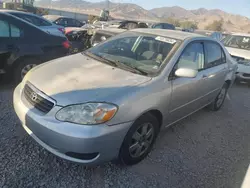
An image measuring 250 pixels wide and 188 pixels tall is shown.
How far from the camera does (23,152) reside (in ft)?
9.24

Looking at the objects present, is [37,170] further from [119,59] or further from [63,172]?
[119,59]

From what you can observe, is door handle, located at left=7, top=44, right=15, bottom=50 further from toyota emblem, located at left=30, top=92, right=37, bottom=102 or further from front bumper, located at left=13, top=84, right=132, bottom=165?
front bumper, located at left=13, top=84, right=132, bottom=165

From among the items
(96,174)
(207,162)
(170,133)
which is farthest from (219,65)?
(96,174)

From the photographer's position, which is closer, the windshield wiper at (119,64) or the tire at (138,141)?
the tire at (138,141)

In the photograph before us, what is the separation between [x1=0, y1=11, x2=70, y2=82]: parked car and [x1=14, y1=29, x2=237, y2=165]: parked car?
1.54m

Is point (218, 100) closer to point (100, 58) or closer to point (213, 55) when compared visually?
point (213, 55)

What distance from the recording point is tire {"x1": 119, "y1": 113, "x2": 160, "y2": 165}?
2.57m

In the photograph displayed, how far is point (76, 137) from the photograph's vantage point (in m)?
2.20

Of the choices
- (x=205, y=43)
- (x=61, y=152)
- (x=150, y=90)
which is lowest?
(x=61, y=152)

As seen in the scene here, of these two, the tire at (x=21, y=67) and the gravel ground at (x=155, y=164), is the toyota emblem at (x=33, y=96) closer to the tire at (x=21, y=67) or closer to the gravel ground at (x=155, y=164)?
the gravel ground at (x=155, y=164)

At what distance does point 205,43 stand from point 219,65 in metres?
0.63

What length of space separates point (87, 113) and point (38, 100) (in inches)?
24.4

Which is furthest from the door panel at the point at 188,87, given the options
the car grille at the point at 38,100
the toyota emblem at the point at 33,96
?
the toyota emblem at the point at 33,96

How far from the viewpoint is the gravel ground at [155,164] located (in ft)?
8.24
